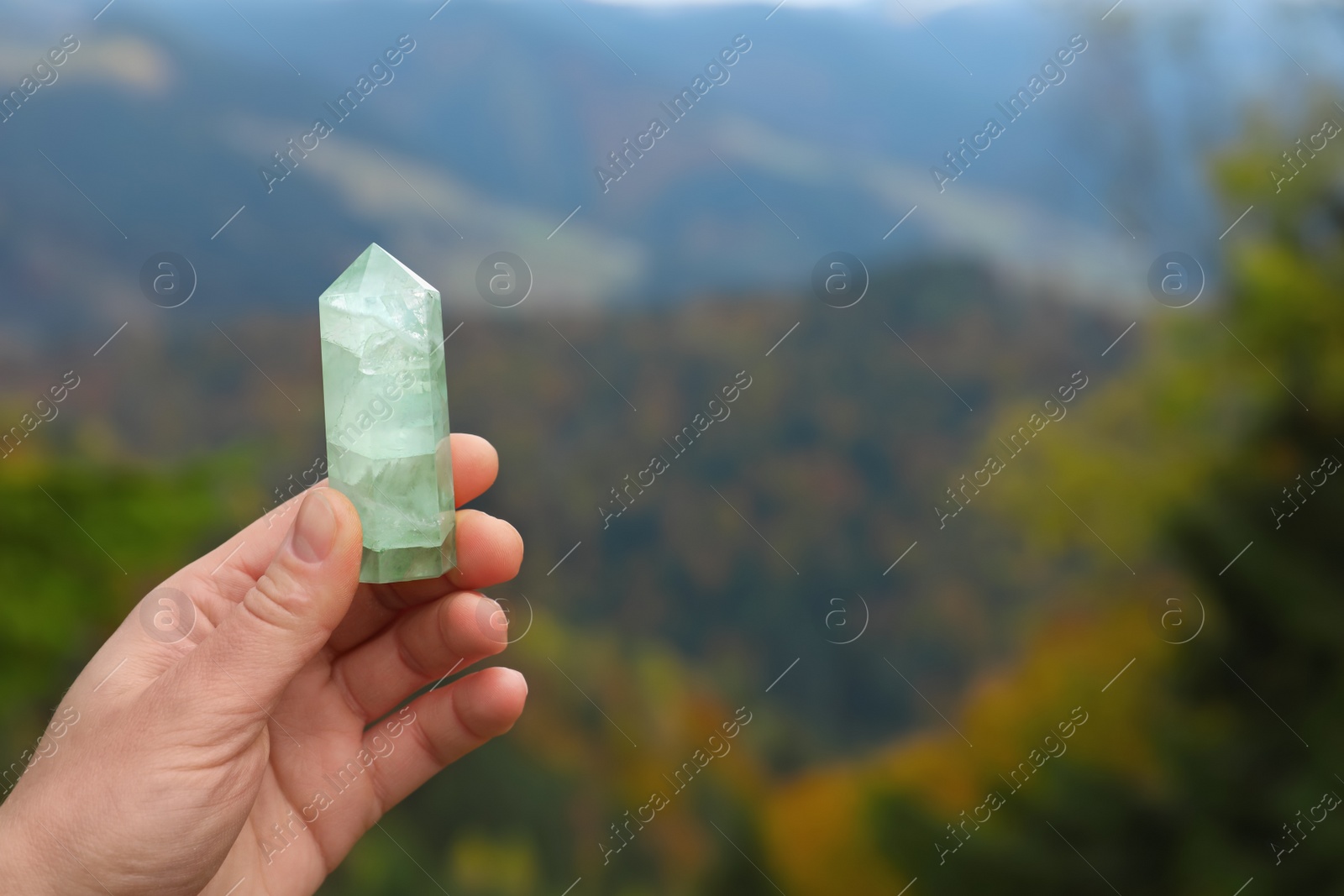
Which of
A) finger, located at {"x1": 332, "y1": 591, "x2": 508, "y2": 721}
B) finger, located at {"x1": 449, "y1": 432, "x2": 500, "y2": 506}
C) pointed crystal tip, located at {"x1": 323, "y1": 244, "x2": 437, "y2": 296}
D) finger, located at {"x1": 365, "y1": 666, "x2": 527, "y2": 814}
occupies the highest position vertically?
pointed crystal tip, located at {"x1": 323, "y1": 244, "x2": 437, "y2": 296}

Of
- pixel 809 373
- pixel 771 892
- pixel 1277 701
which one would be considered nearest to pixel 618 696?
pixel 771 892

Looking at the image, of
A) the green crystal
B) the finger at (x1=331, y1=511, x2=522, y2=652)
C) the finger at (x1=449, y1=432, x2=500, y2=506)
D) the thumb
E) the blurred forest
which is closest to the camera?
the thumb

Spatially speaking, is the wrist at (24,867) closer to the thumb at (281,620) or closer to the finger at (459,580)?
the thumb at (281,620)

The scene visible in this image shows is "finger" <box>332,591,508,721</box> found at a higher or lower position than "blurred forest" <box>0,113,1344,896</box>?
higher

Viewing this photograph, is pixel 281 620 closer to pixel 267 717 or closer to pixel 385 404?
pixel 267 717

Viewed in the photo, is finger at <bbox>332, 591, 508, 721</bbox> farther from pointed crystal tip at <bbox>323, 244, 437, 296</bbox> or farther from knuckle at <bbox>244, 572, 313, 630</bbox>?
pointed crystal tip at <bbox>323, 244, 437, 296</bbox>

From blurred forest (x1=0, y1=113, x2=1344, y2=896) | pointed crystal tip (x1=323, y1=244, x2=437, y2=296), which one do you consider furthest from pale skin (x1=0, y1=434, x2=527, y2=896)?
blurred forest (x1=0, y1=113, x2=1344, y2=896)

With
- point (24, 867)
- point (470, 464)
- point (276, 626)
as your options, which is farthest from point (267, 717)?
point (470, 464)
